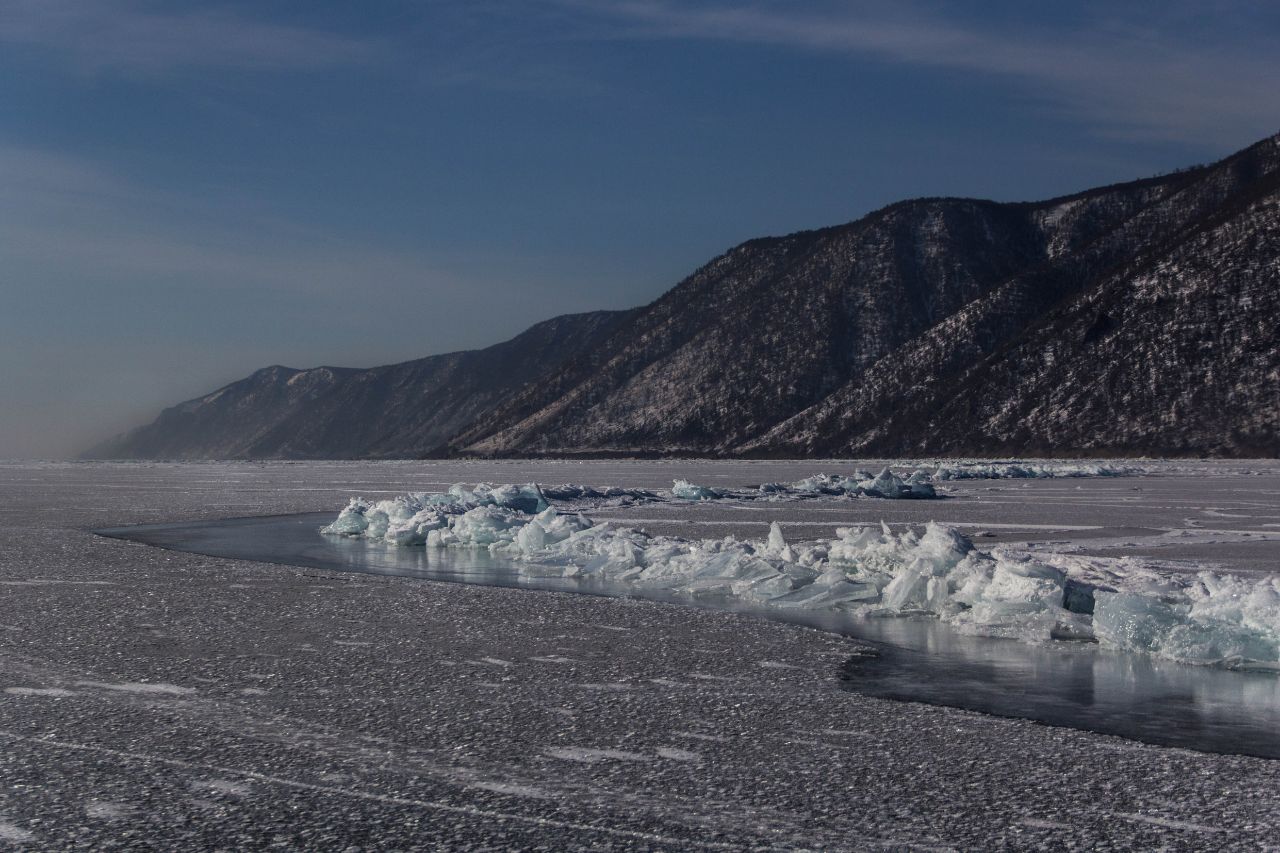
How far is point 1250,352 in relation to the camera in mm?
91562

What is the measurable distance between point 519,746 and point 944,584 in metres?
6.50

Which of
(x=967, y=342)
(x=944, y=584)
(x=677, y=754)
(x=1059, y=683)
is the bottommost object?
(x=1059, y=683)

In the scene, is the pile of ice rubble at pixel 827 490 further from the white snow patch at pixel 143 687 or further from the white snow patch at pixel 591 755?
the white snow patch at pixel 591 755

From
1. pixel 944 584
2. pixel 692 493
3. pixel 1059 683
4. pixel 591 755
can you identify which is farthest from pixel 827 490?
pixel 591 755

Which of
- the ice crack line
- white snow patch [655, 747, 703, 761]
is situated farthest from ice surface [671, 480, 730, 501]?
the ice crack line

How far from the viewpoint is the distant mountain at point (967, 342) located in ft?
314

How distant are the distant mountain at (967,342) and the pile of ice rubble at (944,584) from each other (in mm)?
80860

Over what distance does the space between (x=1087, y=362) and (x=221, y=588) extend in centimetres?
10291

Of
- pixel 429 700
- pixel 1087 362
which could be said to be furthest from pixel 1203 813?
pixel 1087 362

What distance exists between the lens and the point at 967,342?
13050 centimetres

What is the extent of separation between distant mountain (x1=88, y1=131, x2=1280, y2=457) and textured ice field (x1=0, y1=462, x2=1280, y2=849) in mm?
86993

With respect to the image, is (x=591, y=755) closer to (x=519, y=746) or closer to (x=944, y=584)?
(x=519, y=746)

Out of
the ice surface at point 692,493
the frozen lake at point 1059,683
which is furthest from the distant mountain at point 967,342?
the frozen lake at point 1059,683

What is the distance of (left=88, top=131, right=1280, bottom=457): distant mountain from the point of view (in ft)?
314
